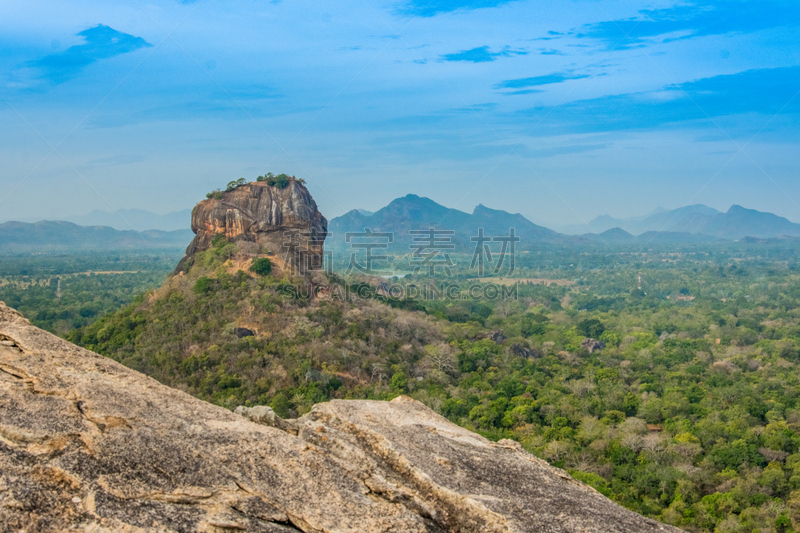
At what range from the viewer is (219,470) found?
20.3ft

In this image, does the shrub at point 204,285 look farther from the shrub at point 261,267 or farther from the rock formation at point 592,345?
the rock formation at point 592,345

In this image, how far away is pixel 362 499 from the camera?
20.9 ft

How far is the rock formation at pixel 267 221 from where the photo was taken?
33.2 metres

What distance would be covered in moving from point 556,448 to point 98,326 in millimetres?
24781

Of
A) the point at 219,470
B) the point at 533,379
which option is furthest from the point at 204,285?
the point at 219,470

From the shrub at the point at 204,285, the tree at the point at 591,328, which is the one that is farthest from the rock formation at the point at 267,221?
the tree at the point at 591,328

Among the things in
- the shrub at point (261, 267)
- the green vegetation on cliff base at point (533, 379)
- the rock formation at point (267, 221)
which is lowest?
the green vegetation on cliff base at point (533, 379)

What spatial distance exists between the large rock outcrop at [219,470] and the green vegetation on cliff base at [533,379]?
11.9m

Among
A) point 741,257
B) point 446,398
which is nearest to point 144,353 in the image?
point 446,398

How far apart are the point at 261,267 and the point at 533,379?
16.2 m

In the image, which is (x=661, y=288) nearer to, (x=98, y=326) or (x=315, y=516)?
(x=98, y=326)

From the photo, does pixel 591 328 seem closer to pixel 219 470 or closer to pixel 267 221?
pixel 267 221

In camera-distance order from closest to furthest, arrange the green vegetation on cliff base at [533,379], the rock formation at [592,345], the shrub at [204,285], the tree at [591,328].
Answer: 1. the green vegetation on cliff base at [533,379]
2. the shrub at [204,285]
3. the rock formation at [592,345]
4. the tree at [591,328]

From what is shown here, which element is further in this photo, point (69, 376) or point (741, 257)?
point (741, 257)
